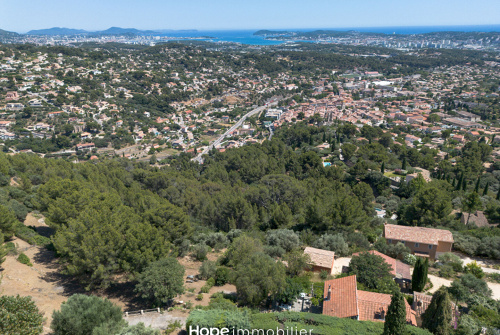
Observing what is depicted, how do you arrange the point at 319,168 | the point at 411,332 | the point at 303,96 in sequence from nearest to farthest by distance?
the point at 411,332
the point at 319,168
the point at 303,96

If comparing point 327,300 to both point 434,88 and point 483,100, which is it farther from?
point 434,88

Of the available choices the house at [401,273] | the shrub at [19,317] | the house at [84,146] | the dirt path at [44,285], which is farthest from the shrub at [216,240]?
the house at [84,146]

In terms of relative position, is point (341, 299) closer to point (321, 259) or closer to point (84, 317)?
point (321, 259)

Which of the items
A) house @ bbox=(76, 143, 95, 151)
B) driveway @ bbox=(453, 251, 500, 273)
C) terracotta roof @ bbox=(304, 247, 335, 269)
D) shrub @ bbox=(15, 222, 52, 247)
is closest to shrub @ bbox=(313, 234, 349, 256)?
terracotta roof @ bbox=(304, 247, 335, 269)

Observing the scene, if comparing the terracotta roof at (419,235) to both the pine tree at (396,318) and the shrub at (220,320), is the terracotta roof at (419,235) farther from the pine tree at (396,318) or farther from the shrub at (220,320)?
the shrub at (220,320)

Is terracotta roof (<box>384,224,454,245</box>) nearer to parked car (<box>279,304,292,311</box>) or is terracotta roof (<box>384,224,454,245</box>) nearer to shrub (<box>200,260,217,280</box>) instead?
parked car (<box>279,304,292,311</box>)

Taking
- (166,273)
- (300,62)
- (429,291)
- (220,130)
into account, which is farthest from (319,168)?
(300,62)
